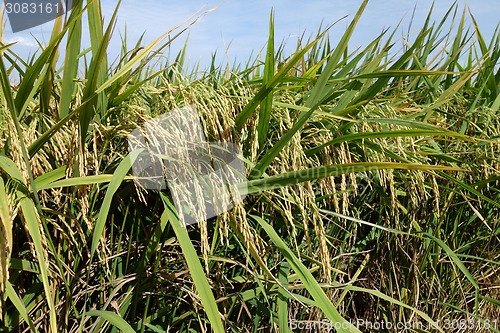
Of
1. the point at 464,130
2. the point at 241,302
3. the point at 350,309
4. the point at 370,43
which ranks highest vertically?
the point at 370,43

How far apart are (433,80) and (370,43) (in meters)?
0.73

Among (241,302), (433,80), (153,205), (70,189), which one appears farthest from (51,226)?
(433,80)

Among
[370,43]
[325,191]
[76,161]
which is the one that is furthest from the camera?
[370,43]

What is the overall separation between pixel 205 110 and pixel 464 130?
113 centimetres

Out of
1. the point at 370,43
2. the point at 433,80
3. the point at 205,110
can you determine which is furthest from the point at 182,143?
the point at 433,80

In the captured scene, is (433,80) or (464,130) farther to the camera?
(433,80)

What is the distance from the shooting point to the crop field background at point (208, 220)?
3.88ft

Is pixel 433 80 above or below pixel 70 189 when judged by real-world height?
above

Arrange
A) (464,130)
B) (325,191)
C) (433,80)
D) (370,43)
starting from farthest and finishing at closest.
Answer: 1. (433,80)
2. (464,130)
3. (370,43)
4. (325,191)

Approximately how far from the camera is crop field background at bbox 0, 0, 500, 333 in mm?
1183

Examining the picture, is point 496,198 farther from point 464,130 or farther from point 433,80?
point 433,80

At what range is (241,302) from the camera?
1416 mm

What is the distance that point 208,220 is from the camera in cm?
143

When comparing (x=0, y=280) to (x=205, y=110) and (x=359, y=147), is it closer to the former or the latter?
(x=205, y=110)
